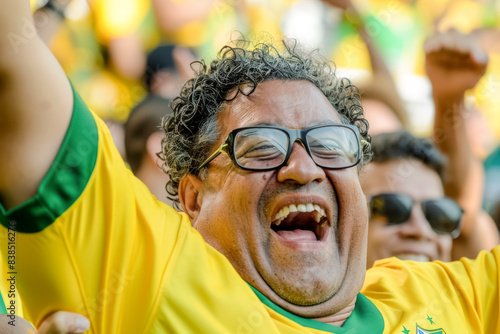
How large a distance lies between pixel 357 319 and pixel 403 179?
1.16 m

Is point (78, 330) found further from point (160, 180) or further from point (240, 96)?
point (160, 180)

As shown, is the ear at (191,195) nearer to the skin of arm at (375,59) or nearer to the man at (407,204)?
the man at (407,204)

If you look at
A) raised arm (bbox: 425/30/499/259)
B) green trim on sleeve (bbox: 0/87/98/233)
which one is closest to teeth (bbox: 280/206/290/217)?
green trim on sleeve (bbox: 0/87/98/233)

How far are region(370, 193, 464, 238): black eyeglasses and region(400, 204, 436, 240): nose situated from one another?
0.05 feet

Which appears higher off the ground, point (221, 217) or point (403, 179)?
point (221, 217)

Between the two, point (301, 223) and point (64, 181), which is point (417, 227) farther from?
point (64, 181)

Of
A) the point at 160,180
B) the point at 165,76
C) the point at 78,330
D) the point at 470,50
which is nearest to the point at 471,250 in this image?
the point at 470,50

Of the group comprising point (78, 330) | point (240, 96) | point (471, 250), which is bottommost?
point (471, 250)

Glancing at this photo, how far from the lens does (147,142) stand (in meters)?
2.83

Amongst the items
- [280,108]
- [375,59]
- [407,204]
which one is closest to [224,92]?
[280,108]

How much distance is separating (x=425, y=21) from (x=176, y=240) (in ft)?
12.4

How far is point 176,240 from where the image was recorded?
49.3 inches

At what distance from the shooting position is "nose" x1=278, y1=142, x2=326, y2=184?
1.38m

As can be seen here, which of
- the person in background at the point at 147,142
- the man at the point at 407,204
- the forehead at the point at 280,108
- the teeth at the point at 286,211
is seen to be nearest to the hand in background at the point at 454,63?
the man at the point at 407,204
